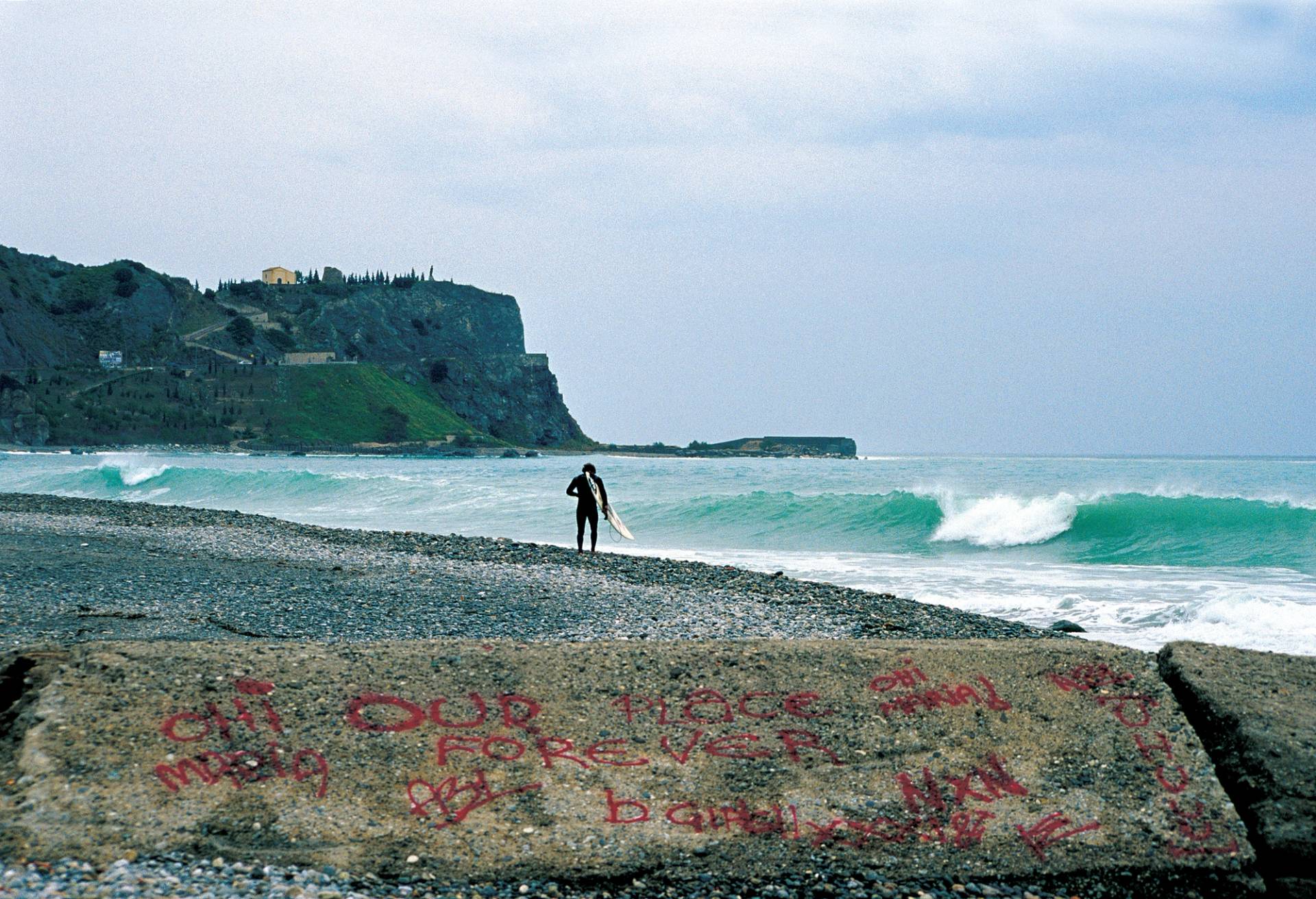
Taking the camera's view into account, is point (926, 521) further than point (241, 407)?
No

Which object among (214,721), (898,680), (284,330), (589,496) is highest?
(284,330)

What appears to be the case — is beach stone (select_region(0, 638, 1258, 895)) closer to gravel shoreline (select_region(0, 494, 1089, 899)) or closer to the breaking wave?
gravel shoreline (select_region(0, 494, 1089, 899))

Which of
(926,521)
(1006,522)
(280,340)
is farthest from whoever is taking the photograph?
(280,340)

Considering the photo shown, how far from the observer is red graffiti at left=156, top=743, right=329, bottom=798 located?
16.5 feet

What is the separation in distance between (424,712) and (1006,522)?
2312 centimetres

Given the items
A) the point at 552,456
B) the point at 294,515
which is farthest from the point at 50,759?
the point at 552,456

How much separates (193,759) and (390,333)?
188m

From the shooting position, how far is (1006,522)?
2645 cm

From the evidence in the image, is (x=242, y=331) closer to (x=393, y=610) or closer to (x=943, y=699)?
(x=393, y=610)

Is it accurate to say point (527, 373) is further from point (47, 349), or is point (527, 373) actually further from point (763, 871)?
point (763, 871)

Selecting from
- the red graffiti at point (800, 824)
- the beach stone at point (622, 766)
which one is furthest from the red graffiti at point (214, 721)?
the red graffiti at point (800, 824)

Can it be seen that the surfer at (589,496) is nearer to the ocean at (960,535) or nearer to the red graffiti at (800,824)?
the ocean at (960,535)

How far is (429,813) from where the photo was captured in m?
5.01

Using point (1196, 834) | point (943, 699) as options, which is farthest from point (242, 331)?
point (1196, 834)
